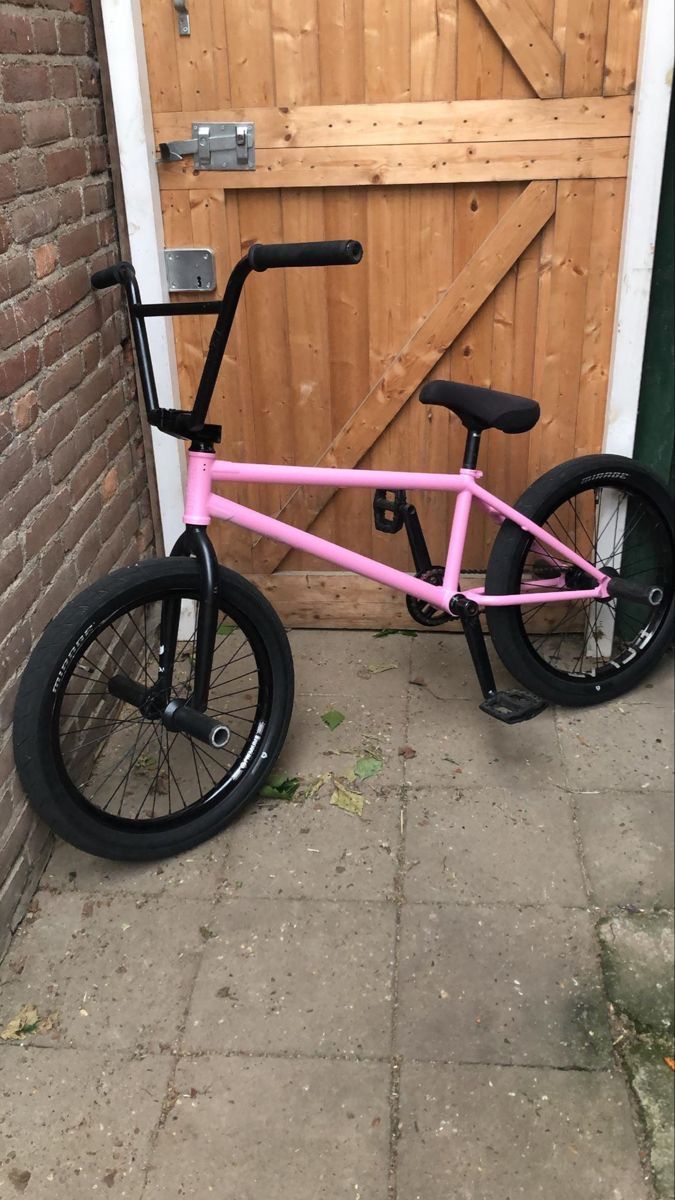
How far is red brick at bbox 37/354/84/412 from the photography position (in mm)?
2449

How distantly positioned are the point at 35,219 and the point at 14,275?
0.69ft

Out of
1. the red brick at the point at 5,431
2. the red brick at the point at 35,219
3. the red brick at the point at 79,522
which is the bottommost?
the red brick at the point at 79,522

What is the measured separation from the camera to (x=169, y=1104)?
1.97 m

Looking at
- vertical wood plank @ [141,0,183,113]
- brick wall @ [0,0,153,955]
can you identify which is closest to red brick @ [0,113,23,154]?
brick wall @ [0,0,153,955]

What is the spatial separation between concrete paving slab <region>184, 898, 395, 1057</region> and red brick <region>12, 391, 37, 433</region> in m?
1.29

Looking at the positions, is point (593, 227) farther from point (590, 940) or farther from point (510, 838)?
point (590, 940)

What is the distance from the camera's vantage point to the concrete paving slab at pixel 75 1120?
184 centimetres

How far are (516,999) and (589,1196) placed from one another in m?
0.43

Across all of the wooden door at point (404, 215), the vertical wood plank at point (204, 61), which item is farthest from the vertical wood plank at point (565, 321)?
the vertical wood plank at point (204, 61)

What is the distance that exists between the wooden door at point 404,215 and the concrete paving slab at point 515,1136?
1890 mm

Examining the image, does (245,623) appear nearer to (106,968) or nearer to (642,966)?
(106,968)

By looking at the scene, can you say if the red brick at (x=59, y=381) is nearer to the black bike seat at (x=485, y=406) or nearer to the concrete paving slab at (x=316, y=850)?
the black bike seat at (x=485, y=406)

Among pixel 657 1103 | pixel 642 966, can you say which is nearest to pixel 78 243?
pixel 642 966

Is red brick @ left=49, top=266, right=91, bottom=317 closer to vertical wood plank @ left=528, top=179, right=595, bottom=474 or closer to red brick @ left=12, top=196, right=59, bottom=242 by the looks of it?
red brick @ left=12, top=196, right=59, bottom=242
